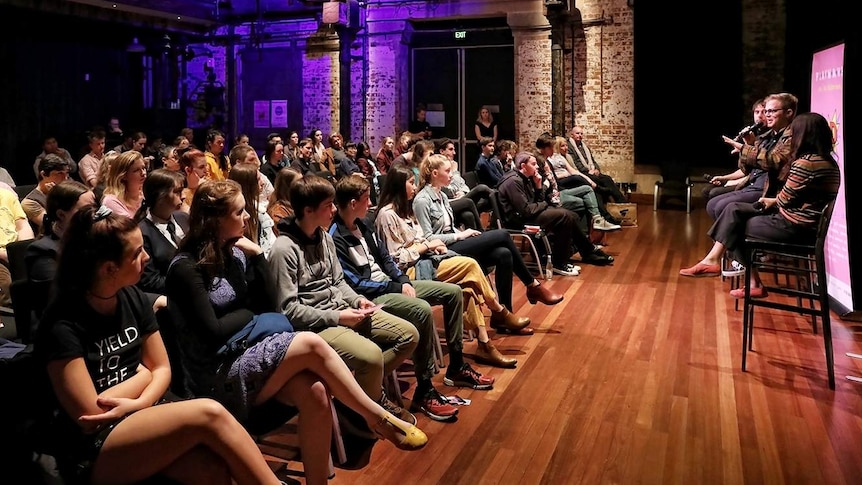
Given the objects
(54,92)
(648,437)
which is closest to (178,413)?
(648,437)

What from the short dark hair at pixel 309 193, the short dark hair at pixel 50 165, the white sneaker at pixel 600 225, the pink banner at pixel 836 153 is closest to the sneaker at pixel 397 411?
the short dark hair at pixel 309 193

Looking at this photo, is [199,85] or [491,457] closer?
[491,457]

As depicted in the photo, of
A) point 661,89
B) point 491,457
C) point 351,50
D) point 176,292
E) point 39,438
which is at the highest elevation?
point 351,50

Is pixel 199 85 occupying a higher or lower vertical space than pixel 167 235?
higher

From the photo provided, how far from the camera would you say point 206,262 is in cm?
269

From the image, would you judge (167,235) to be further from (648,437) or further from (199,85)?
(199,85)

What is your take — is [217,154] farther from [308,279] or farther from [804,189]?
[804,189]

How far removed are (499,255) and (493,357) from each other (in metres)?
0.90

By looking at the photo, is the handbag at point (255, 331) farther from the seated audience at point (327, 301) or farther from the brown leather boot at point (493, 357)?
the brown leather boot at point (493, 357)

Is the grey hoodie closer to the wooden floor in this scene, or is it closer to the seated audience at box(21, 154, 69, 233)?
the wooden floor

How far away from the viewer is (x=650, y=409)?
3.68 metres

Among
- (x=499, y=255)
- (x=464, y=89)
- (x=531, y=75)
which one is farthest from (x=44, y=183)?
(x=464, y=89)

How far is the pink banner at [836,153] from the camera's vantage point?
526cm

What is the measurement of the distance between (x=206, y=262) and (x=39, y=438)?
2.80 ft
